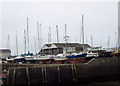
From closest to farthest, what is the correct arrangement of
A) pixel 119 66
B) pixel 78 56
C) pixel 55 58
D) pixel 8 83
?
pixel 8 83, pixel 119 66, pixel 78 56, pixel 55 58

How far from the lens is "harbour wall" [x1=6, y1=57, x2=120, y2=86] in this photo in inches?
717

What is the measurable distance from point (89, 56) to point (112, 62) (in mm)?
10045

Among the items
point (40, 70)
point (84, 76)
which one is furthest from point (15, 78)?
point (84, 76)

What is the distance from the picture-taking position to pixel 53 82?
60.1ft

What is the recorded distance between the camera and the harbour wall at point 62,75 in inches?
717

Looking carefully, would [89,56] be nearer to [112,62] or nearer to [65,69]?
[112,62]

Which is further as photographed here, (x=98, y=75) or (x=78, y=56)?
(x=78, y=56)

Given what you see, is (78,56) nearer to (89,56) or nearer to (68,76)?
(89,56)

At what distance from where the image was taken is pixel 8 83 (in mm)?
18047

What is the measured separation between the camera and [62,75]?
60.7ft

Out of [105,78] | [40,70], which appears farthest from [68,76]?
[105,78]

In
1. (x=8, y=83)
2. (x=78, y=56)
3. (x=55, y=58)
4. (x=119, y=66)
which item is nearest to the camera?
(x=8, y=83)

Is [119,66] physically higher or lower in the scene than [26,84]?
higher

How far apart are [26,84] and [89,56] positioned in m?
15.6
